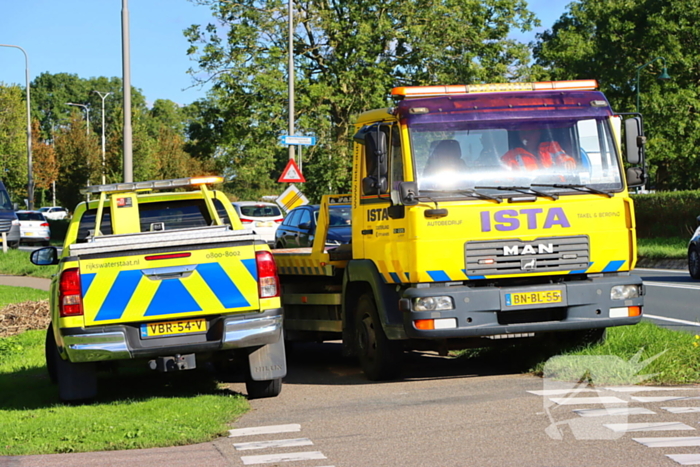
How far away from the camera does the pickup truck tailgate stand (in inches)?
324

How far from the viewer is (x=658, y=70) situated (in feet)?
156

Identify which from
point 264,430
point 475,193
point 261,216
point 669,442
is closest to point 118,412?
point 264,430

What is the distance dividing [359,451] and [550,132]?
3.96 m

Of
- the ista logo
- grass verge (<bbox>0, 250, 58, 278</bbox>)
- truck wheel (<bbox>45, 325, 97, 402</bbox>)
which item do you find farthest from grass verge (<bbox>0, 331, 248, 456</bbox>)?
grass verge (<bbox>0, 250, 58, 278</bbox>)

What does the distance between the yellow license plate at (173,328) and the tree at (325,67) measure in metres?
26.1

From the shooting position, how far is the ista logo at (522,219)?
905 centimetres

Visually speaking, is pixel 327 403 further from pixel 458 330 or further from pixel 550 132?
pixel 550 132

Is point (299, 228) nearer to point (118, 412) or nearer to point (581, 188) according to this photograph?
point (581, 188)

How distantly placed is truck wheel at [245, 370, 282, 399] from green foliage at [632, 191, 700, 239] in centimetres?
2835

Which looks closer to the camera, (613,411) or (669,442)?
(669,442)

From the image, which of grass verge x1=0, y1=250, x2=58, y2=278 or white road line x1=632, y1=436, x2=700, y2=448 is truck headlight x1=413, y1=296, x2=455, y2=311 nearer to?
white road line x1=632, y1=436, x2=700, y2=448

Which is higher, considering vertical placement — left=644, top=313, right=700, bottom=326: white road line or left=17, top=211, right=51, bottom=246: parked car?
left=17, top=211, right=51, bottom=246: parked car

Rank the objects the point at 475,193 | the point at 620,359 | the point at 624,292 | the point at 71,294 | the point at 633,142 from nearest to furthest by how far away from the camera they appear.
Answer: the point at 71,294 < the point at 475,193 < the point at 624,292 < the point at 633,142 < the point at 620,359

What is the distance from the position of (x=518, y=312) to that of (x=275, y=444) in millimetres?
3053
